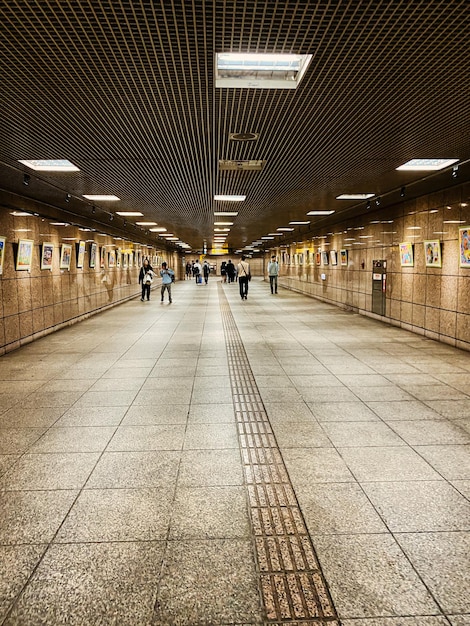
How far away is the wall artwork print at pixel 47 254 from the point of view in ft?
31.6

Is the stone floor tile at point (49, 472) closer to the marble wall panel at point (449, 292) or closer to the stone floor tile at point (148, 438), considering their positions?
the stone floor tile at point (148, 438)

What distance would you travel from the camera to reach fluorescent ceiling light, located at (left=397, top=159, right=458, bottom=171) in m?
6.43

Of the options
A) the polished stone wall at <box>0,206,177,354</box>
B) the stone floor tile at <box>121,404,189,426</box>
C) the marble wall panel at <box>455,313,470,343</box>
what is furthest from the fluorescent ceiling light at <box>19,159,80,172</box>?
the marble wall panel at <box>455,313,470,343</box>

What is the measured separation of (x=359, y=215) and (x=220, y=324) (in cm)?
580

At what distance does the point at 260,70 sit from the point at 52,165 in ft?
13.5

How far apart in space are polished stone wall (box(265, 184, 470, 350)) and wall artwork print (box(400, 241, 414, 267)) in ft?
0.32

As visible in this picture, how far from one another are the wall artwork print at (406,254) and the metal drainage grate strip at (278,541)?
714 cm

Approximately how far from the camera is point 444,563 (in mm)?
2273

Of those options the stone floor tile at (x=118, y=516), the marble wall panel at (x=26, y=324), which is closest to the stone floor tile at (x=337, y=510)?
the stone floor tile at (x=118, y=516)

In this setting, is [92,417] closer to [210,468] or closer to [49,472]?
[49,472]

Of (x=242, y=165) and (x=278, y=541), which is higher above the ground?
(x=242, y=165)

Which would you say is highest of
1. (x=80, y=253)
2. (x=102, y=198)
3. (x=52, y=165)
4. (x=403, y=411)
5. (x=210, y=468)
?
(x=102, y=198)

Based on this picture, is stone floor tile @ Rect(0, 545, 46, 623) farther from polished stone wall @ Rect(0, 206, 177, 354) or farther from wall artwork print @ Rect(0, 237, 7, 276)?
wall artwork print @ Rect(0, 237, 7, 276)

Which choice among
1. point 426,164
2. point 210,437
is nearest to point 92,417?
point 210,437
